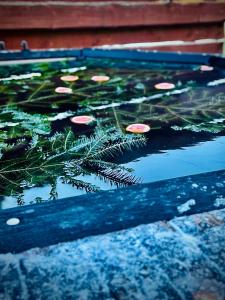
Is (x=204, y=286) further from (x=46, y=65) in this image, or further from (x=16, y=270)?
(x=46, y=65)

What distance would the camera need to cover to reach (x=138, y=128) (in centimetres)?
125

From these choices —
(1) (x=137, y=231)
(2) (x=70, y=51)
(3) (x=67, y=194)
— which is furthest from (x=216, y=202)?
(2) (x=70, y=51)

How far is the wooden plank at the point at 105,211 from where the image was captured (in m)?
0.62

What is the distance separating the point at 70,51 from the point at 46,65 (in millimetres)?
303

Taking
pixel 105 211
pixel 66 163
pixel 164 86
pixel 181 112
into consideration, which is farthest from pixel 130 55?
pixel 105 211

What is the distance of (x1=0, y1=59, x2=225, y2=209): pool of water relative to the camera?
2.91 ft

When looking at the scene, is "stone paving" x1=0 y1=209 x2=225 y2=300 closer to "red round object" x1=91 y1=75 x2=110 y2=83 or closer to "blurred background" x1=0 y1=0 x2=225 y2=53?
"red round object" x1=91 y1=75 x2=110 y2=83

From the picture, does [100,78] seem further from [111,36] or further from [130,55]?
[111,36]

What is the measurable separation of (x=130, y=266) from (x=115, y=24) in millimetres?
3238

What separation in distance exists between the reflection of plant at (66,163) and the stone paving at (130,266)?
0.75 feet

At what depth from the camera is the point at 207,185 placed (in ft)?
2.49

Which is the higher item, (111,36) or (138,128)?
(111,36)

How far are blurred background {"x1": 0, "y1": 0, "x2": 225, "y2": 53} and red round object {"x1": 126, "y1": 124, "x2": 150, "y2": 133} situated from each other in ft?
7.44

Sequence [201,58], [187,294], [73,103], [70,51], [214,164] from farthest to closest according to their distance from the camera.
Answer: [70,51], [201,58], [73,103], [214,164], [187,294]
